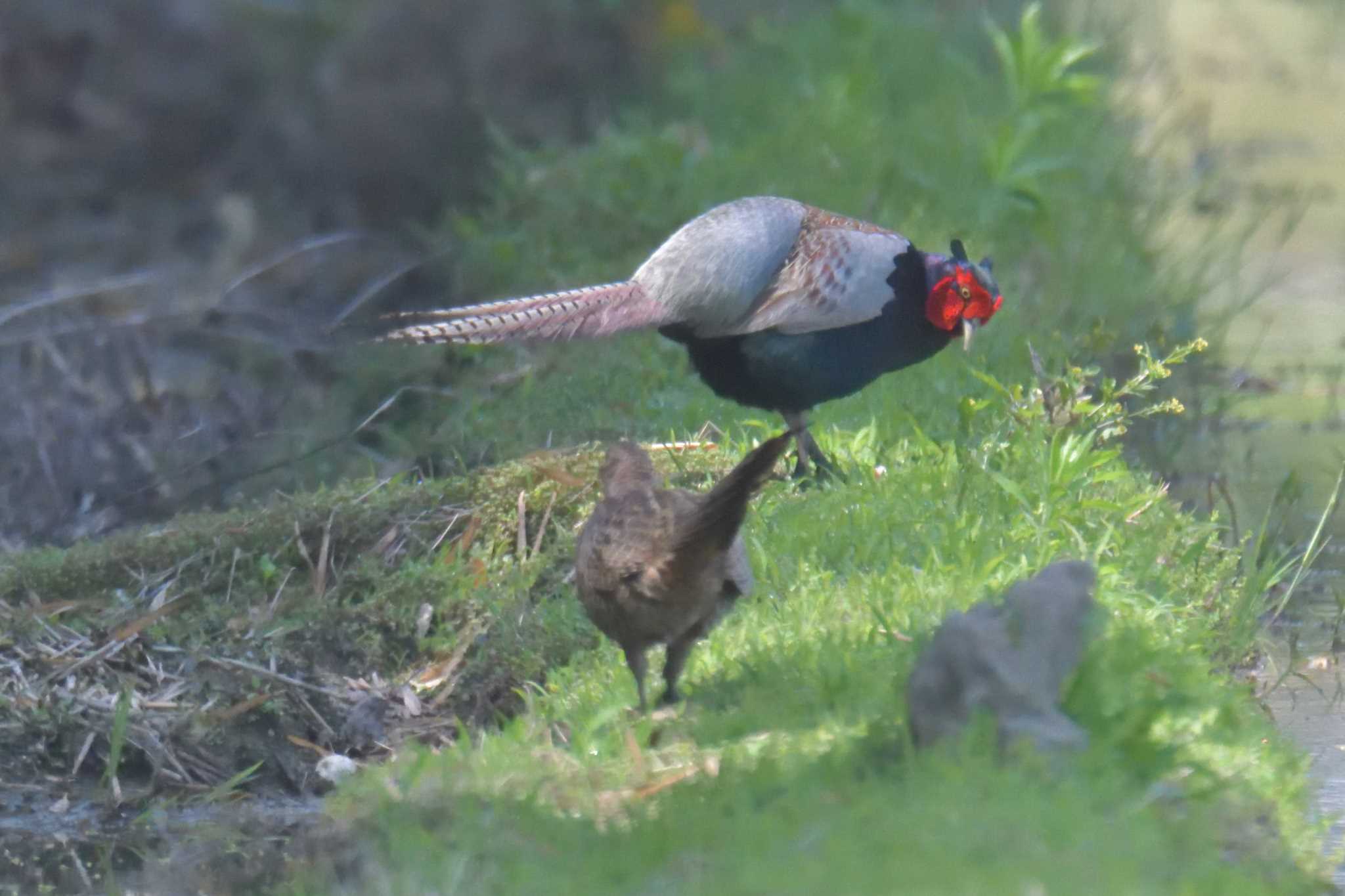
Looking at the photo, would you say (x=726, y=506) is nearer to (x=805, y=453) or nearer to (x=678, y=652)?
(x=678, y=652)

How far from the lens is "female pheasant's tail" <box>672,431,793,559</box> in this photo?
159 inches

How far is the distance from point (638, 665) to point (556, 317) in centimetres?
197

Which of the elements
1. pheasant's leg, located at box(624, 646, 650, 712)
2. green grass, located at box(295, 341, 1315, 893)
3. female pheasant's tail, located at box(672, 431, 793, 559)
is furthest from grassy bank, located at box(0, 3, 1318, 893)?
female pheasant's tail, located at box(672, 431, 793, 559)

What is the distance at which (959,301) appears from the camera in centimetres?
625

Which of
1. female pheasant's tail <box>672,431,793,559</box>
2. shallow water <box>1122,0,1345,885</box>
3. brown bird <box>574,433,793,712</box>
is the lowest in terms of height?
shallow water <box>1122,0,1345,885</box>

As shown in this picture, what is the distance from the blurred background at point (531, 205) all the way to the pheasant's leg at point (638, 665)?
7.88 ft

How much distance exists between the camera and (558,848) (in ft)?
12.4

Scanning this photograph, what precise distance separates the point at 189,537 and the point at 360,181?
233 inches

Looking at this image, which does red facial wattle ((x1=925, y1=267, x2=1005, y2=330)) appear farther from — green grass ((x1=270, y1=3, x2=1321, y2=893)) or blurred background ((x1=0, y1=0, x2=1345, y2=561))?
blurred background ((x1=0, y1=0, x2=1345, y2=561))

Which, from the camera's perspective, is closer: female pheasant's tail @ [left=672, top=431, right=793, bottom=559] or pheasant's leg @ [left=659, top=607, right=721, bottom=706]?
female pheasant's tail @ [left=672, top=431, right=793, bottom=559]

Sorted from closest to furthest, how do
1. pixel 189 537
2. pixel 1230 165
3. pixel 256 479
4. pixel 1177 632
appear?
1. pixel 1177 632
2. pixel 189 537
3. pixel 256 479
4. pixel 1230 165

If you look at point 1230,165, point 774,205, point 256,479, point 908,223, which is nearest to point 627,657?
point 774,205

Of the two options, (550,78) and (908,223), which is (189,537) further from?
(550,78)

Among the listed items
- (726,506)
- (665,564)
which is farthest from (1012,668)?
(665,564)
